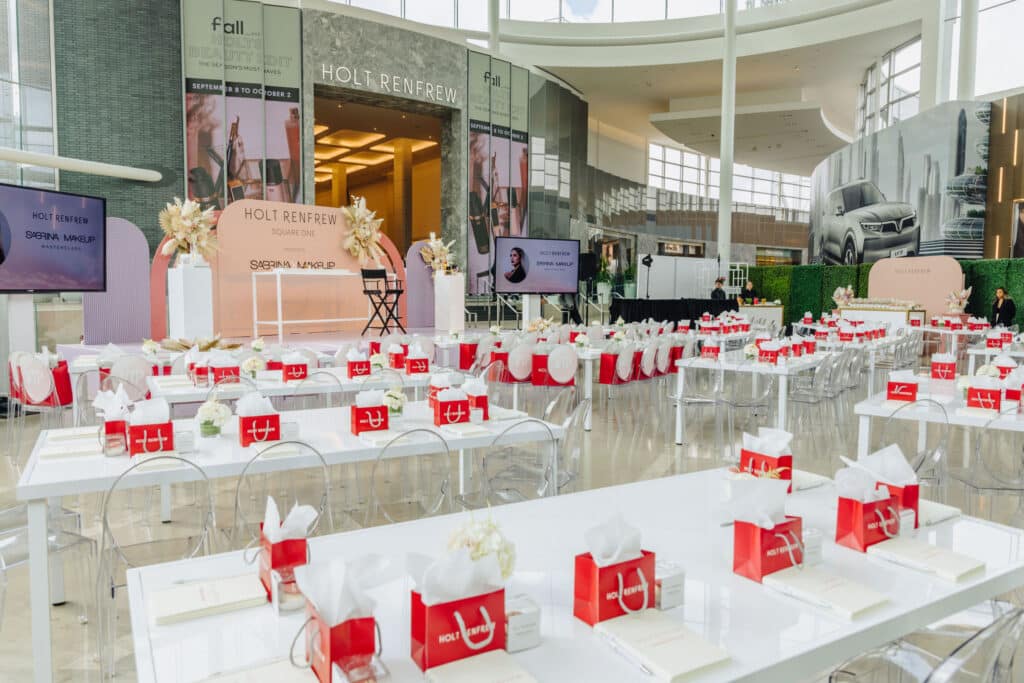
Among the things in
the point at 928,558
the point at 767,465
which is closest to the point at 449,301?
the point at 767,465

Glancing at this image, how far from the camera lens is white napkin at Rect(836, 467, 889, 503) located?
6.53 ft

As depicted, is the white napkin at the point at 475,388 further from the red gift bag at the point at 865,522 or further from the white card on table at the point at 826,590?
the white card on table at the point at 826,590

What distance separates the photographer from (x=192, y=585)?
175cm

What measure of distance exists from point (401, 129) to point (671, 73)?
9.16m

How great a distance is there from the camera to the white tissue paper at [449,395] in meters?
3.71

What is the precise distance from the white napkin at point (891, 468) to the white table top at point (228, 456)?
1.64 meters

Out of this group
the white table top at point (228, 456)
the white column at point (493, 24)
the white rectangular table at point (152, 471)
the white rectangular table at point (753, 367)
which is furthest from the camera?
the white column at point (493, 24)

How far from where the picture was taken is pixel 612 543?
1.54 meters

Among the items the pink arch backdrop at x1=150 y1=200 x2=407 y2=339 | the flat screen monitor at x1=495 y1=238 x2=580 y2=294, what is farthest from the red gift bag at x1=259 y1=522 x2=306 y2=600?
the pink arch backdrop at x1=150 y1=200 x2=407 y2=339

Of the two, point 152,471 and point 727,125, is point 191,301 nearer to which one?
point 152,471

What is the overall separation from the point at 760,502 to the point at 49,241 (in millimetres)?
8379

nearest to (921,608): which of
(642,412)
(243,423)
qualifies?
(243,423)

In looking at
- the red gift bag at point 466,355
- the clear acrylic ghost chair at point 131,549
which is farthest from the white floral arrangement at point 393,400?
the red gift bag at point 466,355

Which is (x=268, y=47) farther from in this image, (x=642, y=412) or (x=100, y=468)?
(x=100, y=468)
